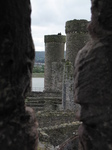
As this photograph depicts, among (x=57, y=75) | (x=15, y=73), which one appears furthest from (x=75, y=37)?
(x=15, y=73)

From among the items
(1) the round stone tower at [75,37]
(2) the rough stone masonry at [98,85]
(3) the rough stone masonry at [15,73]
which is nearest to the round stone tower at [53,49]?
(1) the round stone tower at [75,37]

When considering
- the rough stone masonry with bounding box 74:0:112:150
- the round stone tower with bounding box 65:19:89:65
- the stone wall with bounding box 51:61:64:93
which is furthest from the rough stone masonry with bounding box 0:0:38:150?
the stone wall with bounding box 51:61:64:93

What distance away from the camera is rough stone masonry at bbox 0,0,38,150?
2.80 metres

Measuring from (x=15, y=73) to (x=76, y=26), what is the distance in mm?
17278

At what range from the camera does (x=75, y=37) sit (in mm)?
19875

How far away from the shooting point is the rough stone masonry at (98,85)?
11.5ft

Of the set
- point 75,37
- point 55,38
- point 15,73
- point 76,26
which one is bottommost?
point 15,73

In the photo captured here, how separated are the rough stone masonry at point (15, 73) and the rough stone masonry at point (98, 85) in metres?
0.74

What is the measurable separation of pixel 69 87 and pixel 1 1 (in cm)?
1668

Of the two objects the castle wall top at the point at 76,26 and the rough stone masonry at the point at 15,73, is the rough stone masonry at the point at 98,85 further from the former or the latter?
the castle wall top at the point at 76,26

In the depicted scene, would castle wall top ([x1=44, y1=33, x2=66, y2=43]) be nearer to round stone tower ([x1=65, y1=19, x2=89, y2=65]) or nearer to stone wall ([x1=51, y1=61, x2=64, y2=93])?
stone wall ([x1=51, y1=61, x2=64, y2=93])

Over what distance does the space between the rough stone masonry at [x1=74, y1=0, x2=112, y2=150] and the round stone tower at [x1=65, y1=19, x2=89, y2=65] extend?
631 inches

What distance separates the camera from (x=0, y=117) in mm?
2822

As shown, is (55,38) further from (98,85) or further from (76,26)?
(98,85)
